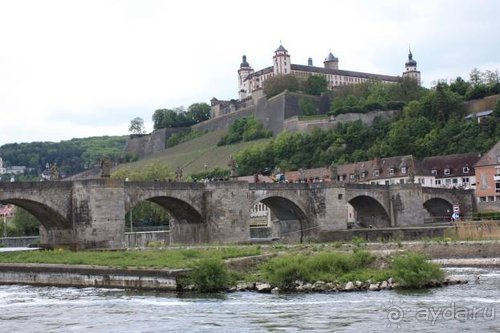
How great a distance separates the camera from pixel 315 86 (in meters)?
167

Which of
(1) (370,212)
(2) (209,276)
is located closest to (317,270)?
(2) (209,276)

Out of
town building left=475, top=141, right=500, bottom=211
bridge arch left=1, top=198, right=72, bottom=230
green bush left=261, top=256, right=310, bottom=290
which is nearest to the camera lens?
green bush left=261, top=256, right=310, bottom=290

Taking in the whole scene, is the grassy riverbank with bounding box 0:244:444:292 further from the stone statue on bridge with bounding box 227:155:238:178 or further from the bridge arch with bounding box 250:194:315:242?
the bridge arch with bounding box 250:194:315:242

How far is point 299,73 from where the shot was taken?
624 feet

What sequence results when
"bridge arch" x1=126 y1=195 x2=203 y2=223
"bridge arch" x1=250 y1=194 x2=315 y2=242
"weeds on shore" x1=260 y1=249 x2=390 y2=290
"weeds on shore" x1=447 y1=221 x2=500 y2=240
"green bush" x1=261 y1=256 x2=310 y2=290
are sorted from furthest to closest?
"bridge arch" x1=250 y1=194 x2=315 y2=242 → "bridge arch" x1=126 y1=195 x2=203 y2=223 → "weeds on shore" x1=447 y1=221 x2=500 y2=240 → "weeds on shore" x1=260 y1=249 x2=390 y2=290 → "green bush" x1=261 y1=256 x2=310 y2=290

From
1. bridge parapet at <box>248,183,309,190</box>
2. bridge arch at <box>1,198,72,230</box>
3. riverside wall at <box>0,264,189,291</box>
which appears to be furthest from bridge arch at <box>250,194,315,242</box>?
riverside wall at <box>0,264,189,291</box>

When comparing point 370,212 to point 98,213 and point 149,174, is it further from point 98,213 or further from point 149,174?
point 98,213

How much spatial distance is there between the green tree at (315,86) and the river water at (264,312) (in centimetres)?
13479

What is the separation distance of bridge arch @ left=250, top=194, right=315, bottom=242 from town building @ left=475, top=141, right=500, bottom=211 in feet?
88.3

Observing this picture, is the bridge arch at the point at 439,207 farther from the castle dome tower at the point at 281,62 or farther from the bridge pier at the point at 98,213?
the castle dome tower at the point at 281,62

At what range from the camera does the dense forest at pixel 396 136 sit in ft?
367

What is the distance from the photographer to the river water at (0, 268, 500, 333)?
23.7m

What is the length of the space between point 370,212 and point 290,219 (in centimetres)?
1252

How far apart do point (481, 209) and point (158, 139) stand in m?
109
